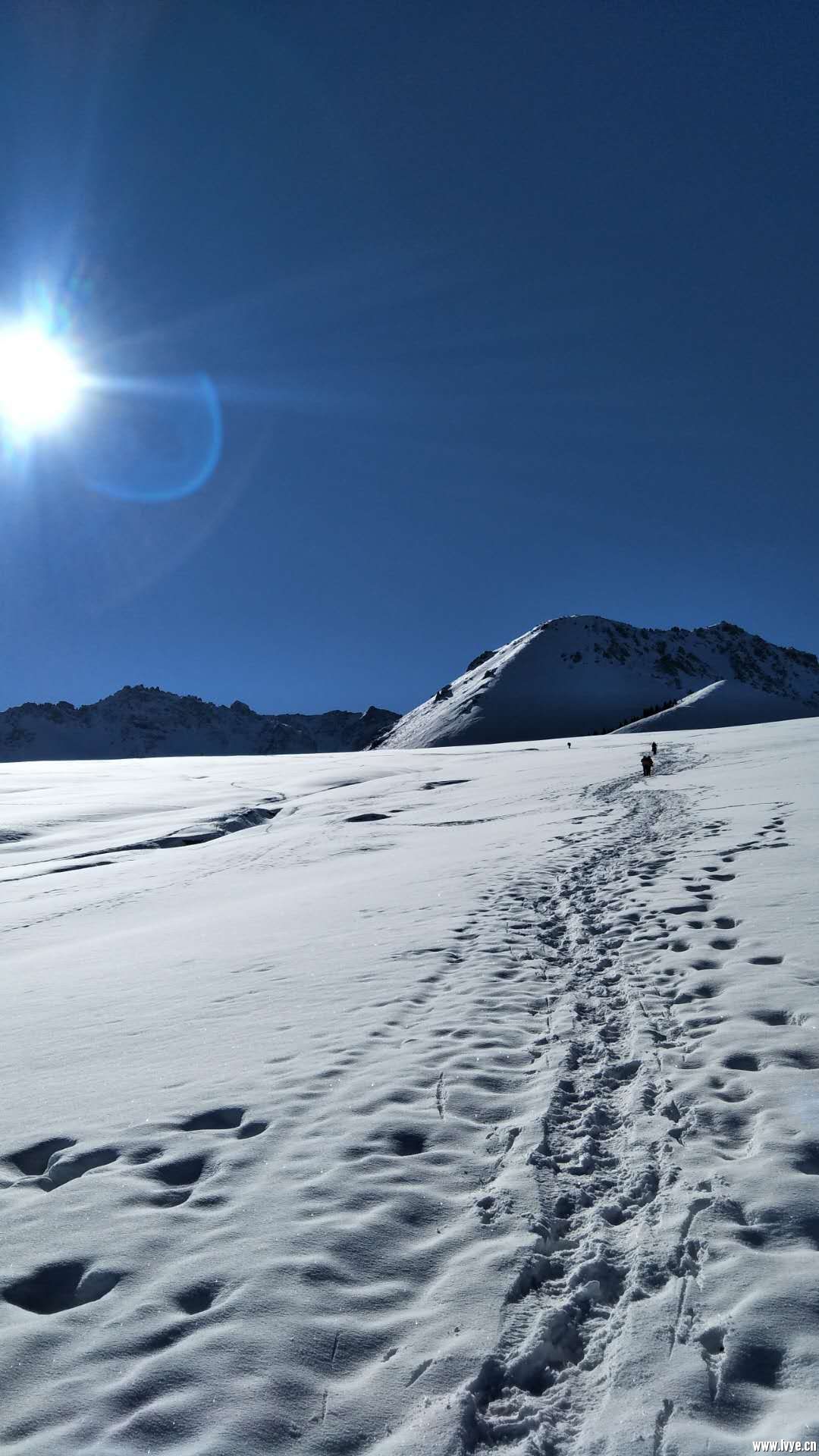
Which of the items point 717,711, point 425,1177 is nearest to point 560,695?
point 717,711

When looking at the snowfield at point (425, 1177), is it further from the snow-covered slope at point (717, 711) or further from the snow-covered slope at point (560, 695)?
the snow-covered slope at point (560, 695)

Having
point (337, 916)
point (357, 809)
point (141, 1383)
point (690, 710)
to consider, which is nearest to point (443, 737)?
point (690, 710)

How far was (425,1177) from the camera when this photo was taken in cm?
489

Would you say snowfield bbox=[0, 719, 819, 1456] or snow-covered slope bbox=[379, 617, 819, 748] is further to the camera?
snow-covered slope bbox=[379, 617, 819, 748]

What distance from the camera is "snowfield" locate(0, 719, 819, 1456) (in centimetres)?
324

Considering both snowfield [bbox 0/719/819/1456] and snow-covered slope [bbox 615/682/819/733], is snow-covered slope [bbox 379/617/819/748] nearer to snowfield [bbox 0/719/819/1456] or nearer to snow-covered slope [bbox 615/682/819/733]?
snow-covered slope [bbox 615/682/819/733]

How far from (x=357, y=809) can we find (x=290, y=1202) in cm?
2266

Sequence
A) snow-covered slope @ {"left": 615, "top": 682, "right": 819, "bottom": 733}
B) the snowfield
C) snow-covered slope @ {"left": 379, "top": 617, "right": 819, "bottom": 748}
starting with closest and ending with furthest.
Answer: the snowfield
snow-covered slope @ {"left": 615, "top": 682, "right": 819, "bottom": 733}
snow-covered slope @ {"left": 379, "top": 617, "right": 819, "bottom": 748}

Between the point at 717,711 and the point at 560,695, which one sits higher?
the point at 560,695

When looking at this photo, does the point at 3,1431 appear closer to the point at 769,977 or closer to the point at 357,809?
the point at 769,977

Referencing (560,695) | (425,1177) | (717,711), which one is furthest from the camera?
(560,695)

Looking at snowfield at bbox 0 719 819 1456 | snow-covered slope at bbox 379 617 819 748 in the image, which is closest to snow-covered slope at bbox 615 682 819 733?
snow-covered slope at bbox 379 617 819 748

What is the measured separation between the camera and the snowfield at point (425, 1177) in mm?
3242

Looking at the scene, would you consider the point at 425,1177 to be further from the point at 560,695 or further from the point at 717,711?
the point at 560,695
